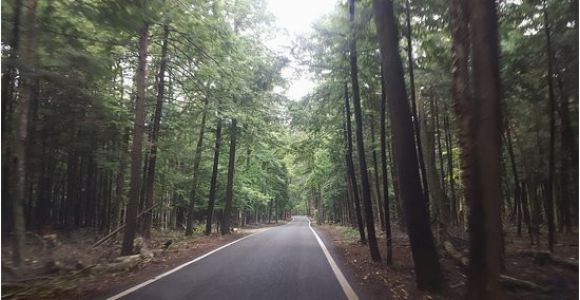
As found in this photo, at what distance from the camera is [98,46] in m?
12.3

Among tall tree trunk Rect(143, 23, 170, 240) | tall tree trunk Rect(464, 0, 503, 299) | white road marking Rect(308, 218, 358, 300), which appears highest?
tall tree trunk Rect(143, 23, 170, 240)

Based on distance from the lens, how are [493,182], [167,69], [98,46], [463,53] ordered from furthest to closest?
[167,69] < [98,46] < [463,53] < [493,182]

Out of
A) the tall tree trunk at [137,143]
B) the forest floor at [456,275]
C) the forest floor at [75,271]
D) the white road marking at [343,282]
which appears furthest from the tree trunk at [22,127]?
the forest floor at [456,275]

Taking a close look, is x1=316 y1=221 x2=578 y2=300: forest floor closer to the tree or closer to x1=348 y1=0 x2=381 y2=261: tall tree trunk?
x1=348 y1=0 x2=381 y2=261: tall tree trunk

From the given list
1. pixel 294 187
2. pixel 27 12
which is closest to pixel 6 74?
pixel 27 12

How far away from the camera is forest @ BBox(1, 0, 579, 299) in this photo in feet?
18.0

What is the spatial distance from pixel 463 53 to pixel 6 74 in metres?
9.27

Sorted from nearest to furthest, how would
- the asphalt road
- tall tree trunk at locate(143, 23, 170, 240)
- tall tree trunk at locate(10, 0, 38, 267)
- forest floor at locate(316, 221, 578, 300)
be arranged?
the asphalt road
forest floor at locate(316, 221, 578, 300)
tall tree trunk at locate(10, 0, 38, 267)
tall tree trunk at locate(143, 23, 170, 240)

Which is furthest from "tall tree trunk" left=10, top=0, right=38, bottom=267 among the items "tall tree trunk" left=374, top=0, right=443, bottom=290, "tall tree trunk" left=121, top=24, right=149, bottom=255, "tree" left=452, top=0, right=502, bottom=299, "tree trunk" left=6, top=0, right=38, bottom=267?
"tree" left=452, top=0, right=502, bottom=299

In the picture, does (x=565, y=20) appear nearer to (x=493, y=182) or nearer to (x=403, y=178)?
(x=403, y=178)

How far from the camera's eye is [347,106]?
16906mm

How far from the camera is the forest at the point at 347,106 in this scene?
5.49 metres

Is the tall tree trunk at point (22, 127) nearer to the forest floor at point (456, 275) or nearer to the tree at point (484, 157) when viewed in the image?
the forest floor at point (456, 275)

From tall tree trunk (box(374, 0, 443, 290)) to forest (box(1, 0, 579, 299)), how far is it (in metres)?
0.03
